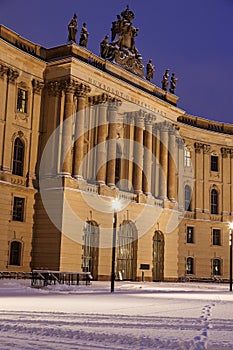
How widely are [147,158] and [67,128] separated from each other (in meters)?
11.5

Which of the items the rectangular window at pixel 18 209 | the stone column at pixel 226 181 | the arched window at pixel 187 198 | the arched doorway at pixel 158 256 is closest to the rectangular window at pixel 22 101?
the rectangular window at pixel 18 209

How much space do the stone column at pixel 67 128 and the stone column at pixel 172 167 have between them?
15310 mm

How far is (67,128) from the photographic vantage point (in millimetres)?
44156

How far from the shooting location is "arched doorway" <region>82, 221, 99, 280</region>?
45031 mm

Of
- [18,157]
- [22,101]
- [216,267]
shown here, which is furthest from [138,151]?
[216,267]

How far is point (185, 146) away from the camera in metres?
63.7

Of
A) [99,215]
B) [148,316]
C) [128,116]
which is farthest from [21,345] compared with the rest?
[128,116]

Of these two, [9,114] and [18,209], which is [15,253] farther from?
[9,114]

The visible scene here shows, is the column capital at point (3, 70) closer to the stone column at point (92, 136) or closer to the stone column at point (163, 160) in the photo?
the stone column at point (92, 136)

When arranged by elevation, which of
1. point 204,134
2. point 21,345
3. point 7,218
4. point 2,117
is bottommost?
point 21,345

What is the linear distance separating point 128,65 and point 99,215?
1542 cm

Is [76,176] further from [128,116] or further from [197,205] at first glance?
[197,205]

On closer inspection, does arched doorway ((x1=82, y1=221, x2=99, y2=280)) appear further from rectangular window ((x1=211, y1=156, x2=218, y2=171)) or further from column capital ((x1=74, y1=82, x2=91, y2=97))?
rectangular window ((x1=211, y1=156, x2=218, y2=171))

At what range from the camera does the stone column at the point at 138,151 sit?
2030 inches
